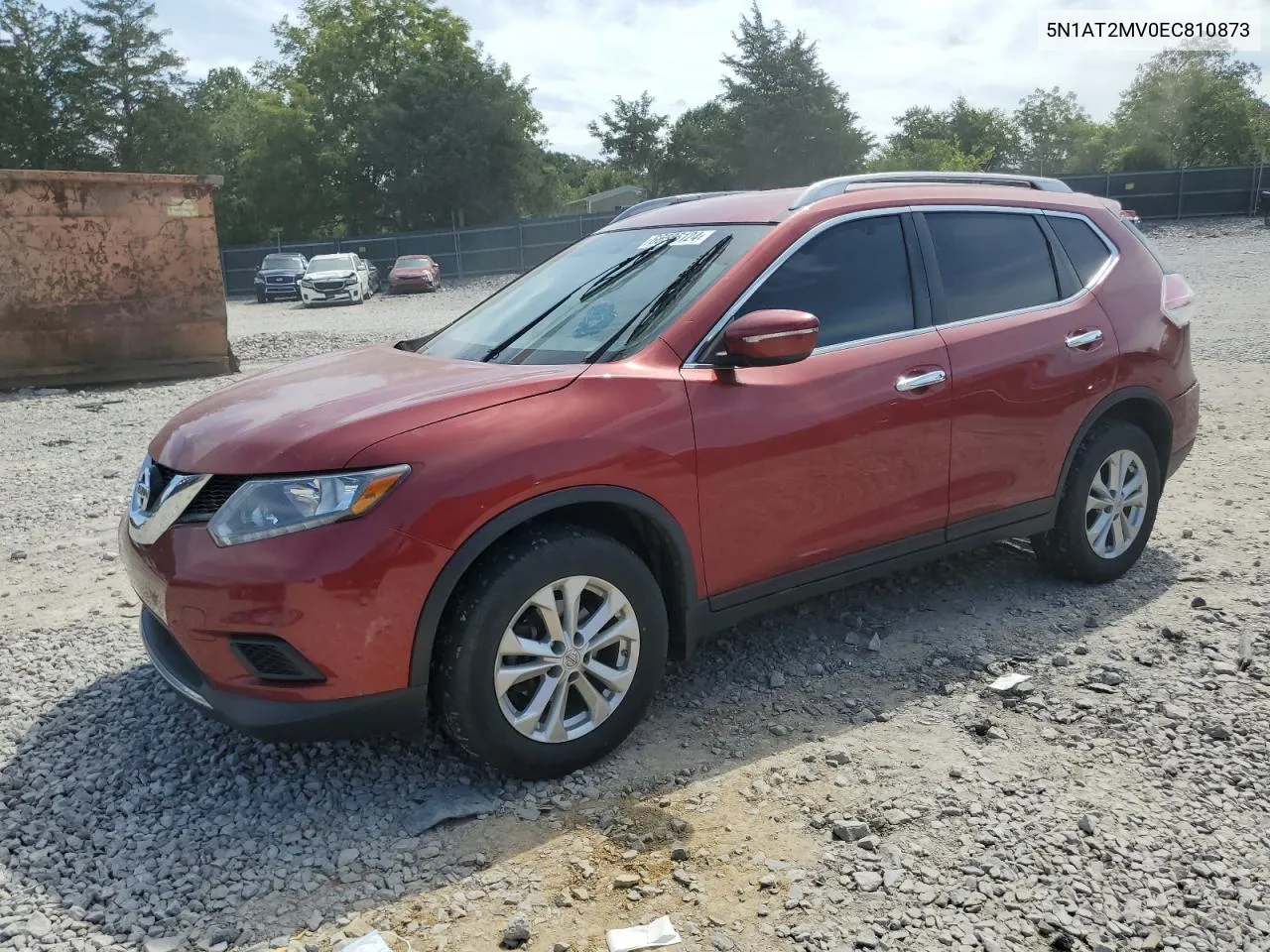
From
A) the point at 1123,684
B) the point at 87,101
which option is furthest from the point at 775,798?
the point at 87,101

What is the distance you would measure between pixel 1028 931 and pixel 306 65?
7394 centimetres

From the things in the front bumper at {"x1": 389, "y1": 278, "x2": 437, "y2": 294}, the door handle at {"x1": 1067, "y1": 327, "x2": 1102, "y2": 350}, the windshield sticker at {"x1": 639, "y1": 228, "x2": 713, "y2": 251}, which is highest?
the front bumper at {"x1": 389, "y1": 278, "x2": 437, "y2": 294}

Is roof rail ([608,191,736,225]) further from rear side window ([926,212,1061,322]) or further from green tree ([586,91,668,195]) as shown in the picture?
green tree ([586,91,668,195])

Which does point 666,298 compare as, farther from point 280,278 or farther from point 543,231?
point 543,231

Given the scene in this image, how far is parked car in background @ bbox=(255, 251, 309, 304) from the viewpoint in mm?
36406

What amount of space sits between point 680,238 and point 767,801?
215cm

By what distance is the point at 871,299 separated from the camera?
4008mm

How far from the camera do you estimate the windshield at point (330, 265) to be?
32188mm

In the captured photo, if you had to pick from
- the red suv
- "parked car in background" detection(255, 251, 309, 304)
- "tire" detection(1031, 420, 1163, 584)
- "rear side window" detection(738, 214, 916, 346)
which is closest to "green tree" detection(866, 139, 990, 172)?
"parked car in background" detection(255, 251, 309, 304)

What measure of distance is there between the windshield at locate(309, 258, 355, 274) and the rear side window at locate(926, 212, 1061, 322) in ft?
98.6

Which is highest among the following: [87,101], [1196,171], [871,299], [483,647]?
[87,101]

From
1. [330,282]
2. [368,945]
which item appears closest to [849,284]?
[368,945]

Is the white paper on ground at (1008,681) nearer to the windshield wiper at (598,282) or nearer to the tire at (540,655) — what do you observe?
→ the tire at (540,655)

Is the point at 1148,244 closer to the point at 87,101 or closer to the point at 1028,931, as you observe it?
the point at 1028,931
